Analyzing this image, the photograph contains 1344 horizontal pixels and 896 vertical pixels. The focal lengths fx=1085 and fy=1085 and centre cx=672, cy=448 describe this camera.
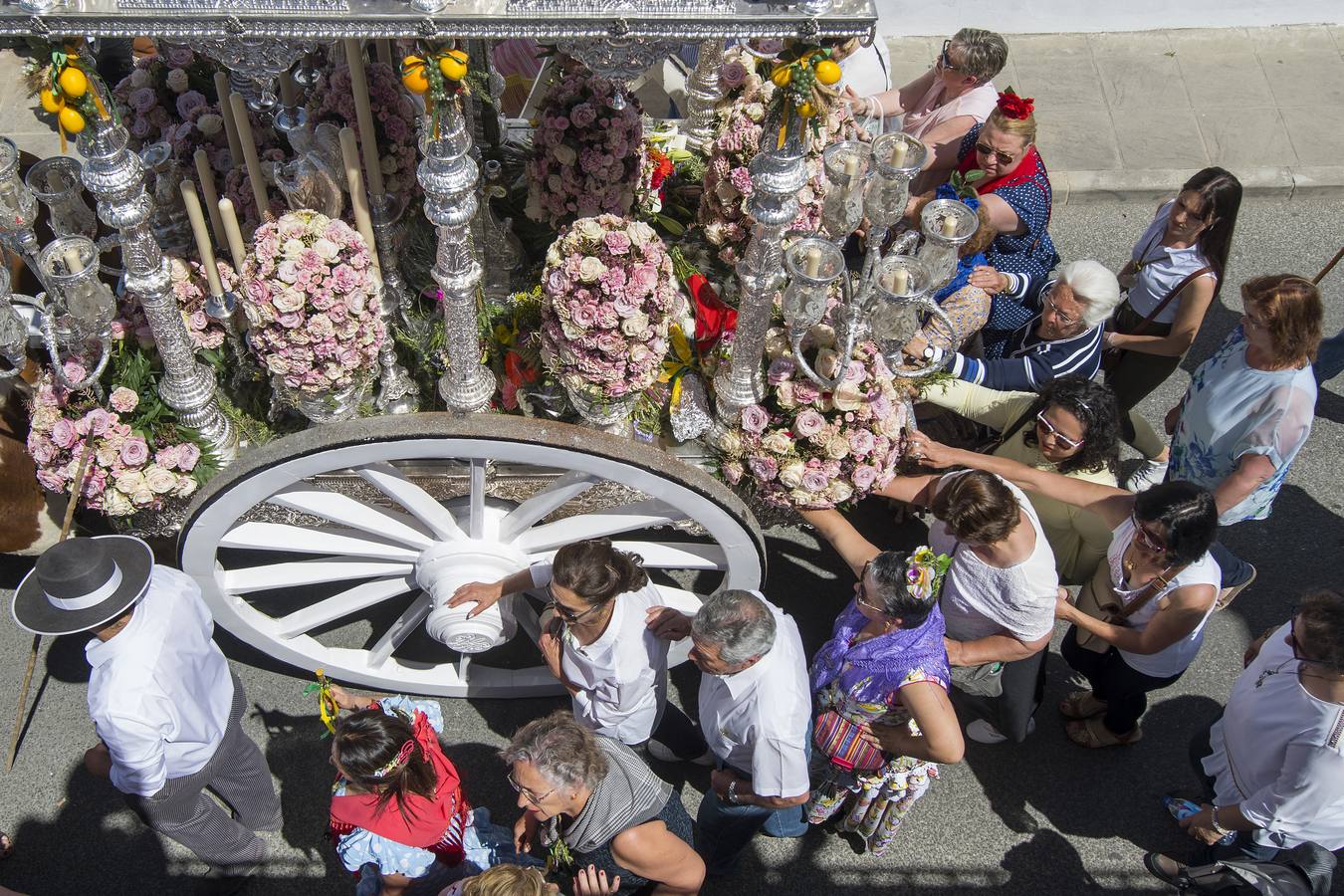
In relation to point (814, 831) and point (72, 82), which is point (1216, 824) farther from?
point (72, 82)

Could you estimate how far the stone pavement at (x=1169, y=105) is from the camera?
5.19 m

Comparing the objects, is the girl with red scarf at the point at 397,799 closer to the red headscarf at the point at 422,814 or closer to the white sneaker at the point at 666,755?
the red headscarf at the point at 422,814

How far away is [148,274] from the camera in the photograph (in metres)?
2.35

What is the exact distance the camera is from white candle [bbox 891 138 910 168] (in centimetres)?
250

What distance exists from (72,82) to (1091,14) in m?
5.54

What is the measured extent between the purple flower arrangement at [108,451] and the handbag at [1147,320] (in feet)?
9.47

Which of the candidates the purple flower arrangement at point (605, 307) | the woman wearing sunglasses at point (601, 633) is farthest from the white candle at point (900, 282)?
the woman wearing sunglasses at point (601, 633)

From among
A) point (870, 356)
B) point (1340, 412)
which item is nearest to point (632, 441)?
point (870, 356)

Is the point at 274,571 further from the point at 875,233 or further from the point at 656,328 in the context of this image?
the point at 875,233

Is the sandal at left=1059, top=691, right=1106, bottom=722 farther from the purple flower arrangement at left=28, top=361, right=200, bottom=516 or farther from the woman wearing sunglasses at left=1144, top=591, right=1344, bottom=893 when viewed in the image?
the purple flower arrangement at left=28, top=361, right=200, bottom=516

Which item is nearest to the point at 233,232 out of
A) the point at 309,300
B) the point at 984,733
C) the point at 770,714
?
the point at 309,300

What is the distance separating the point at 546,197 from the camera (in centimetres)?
285

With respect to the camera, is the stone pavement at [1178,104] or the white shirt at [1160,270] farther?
the stone pavement at [1178,104]

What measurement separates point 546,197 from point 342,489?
920 millimetres
